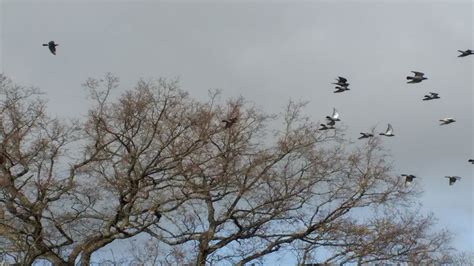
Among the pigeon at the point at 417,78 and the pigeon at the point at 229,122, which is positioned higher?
the pigeon at the point at 229,122

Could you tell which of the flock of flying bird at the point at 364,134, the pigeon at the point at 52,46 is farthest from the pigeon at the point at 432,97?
the pigeon at the point at 52,46

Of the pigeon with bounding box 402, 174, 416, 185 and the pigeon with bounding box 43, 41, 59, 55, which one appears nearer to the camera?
the pigeon with bounding box 43, 41, 59, 55

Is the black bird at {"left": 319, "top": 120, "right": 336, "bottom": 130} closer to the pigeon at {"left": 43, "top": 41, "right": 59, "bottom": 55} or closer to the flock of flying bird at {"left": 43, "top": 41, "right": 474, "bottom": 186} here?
the flock of flying bird at {"left": 43, "top": 41, "right": 474, "bottom": 186}

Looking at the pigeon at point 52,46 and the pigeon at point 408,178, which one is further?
the pigeon at point 408,178

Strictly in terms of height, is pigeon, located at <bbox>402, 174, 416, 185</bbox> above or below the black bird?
below

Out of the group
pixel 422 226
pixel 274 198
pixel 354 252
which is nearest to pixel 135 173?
pixel 274 198

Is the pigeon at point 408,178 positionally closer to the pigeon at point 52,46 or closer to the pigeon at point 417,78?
the pigeon at point 417,78

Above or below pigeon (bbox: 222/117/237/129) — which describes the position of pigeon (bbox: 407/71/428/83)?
below

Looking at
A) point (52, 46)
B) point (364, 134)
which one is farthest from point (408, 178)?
point (52, 46)

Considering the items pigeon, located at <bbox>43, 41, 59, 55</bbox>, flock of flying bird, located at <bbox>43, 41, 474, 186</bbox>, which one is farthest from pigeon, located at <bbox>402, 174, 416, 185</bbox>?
pigeon, located at <bbox>43, 41, 59, 55</bbox>

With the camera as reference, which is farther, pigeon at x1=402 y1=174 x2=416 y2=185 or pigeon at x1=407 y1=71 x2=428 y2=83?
pigeon at x1=402 y1=174 x2=416 y2=185

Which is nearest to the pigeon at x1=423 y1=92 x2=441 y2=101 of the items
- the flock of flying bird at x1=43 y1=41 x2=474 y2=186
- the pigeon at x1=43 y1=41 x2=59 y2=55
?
the flock of flying bird at x1=43 y1=41 x2=474 y2=186

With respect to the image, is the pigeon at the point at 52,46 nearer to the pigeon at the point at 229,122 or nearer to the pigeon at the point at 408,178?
the pigeon at the point at 229,122

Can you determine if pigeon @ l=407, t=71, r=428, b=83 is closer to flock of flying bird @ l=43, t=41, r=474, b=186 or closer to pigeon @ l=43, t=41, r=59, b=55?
flock of flying bird @ l=43, t=41, r=474, b=186
